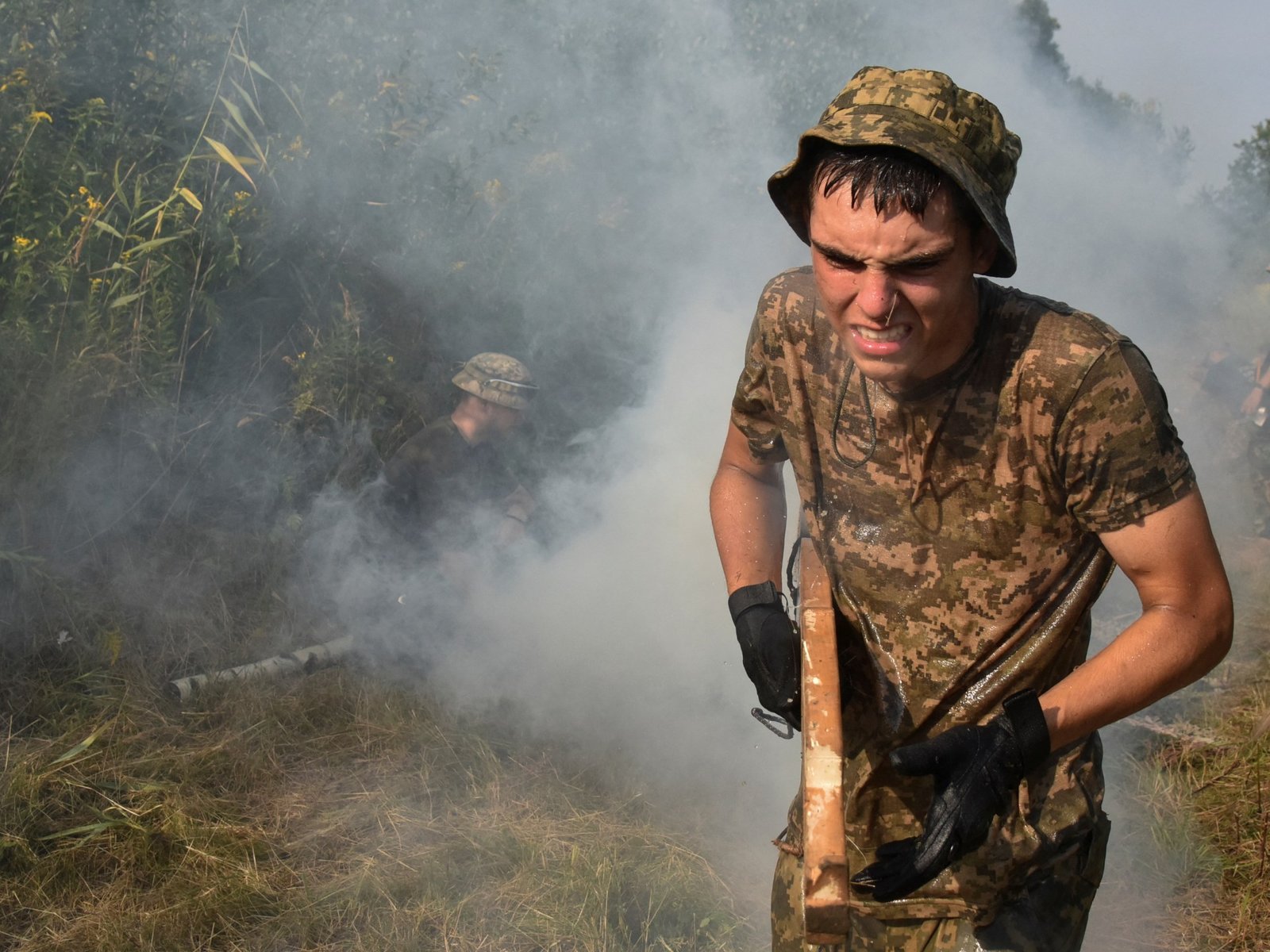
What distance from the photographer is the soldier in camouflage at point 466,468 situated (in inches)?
214

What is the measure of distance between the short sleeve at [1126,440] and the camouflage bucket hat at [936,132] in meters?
0.25

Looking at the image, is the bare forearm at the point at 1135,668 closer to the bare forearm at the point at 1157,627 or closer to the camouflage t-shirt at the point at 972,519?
the bare forearm at the point at 1157,627

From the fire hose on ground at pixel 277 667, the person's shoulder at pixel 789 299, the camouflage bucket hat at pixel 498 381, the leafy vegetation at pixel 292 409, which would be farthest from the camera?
the camouflage bucket hat at pixel 498 381

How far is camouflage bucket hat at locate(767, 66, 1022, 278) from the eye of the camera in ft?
6.02

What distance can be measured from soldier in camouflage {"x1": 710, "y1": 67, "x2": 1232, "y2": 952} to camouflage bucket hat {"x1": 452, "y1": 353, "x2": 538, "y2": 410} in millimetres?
3355

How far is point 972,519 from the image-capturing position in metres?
2.08

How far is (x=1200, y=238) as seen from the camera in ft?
32.9

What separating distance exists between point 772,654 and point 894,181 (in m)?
0.86

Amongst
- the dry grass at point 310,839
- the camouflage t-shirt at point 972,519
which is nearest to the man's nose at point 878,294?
the camouflage t-shirt at point 972,519

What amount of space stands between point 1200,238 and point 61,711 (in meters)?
9.40

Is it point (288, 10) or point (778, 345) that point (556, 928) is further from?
point (288, 10)

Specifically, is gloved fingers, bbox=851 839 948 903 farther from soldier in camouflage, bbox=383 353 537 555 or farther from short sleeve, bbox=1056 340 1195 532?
soldier in camouflage, bbox=383 353 537 555

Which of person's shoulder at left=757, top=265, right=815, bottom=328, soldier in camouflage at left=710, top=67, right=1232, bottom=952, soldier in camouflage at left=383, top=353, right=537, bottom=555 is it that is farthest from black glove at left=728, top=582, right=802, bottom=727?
soldier in camouflage at left=383, top=353, right=537, bottom=555

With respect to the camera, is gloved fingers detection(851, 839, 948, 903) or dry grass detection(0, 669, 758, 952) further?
dry grass detection(0, 669, 758, 952)
